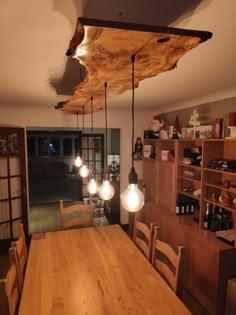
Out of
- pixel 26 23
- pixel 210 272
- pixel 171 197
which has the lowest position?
pixel 210 272

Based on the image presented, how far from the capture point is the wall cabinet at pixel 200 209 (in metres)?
2.33

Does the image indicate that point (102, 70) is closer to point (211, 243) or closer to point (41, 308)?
point (41, 308)

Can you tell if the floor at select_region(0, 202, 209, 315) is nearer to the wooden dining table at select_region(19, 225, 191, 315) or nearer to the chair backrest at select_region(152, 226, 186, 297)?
the chair backrest at select_region(152, 226, 186, 297)

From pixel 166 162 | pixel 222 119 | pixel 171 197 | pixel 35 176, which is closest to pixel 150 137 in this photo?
pixel 166 162

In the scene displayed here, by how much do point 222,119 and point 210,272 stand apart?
1693mm

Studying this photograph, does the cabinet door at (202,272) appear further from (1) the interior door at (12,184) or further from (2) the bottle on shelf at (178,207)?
(1) the interior door at (12,184)

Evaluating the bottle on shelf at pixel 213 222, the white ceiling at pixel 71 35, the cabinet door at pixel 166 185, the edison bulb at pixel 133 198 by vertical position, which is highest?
the white ceiling at pixel 71 35

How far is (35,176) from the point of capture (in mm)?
9023

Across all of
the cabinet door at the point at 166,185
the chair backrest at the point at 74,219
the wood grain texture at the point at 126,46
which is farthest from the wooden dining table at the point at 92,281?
the wood grain texture at the point at 126,46

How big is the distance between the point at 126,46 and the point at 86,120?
3.36 m

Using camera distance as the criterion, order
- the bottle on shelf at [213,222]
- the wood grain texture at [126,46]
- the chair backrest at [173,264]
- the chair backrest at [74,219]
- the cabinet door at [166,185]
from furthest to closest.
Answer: the cabinet door at [166,185], the chair backrest at [74,219], the bottle on shelf at [213,222], the chair backrest at [173,264], the wood grain texture at [126,46]

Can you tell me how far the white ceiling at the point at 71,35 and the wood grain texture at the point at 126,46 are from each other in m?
0.18

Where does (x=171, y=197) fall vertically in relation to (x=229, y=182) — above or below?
below

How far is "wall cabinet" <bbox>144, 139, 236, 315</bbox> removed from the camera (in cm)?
233
